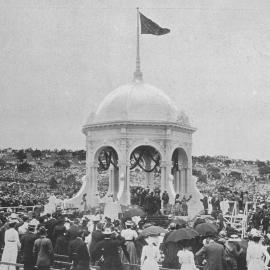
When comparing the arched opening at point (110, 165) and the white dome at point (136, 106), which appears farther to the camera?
the arched opening at point (110, 165)

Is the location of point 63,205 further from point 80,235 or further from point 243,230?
point 80,235

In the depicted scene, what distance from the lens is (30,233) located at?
16391 millimetres

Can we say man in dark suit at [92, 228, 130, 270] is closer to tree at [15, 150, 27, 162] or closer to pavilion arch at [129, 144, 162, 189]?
pavilion arch at [129, 144, 162, 189]

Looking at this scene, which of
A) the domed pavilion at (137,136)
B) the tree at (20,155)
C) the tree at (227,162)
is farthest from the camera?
the tree at (227,162)

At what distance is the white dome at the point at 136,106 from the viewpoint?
132 feet

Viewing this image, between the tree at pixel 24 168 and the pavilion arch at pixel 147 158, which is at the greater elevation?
the tree at pixel 24 168

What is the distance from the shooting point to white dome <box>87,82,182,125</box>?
40219 mm

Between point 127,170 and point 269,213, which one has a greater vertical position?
point 127,170

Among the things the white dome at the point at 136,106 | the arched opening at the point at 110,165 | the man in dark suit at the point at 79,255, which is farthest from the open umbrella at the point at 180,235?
the arched opening at the point at 110,165

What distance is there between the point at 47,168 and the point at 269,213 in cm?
9293

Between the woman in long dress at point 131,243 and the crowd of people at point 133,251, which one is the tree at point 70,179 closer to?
the woman in long dress at point 131,243

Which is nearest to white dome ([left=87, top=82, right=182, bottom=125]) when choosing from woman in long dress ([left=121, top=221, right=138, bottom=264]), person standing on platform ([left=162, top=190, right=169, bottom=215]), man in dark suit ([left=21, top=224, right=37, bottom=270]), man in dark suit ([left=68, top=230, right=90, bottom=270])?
person standing on platform ([left=162, top=190, right=169, bottom=215])

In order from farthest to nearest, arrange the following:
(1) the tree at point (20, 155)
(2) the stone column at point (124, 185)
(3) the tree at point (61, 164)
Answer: (1) the tree at point (20, 155)
(3) the tree at point (61, 164)
(2) the stone column at point (124, 185)

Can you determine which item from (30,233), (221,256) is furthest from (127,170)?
(221,256)
